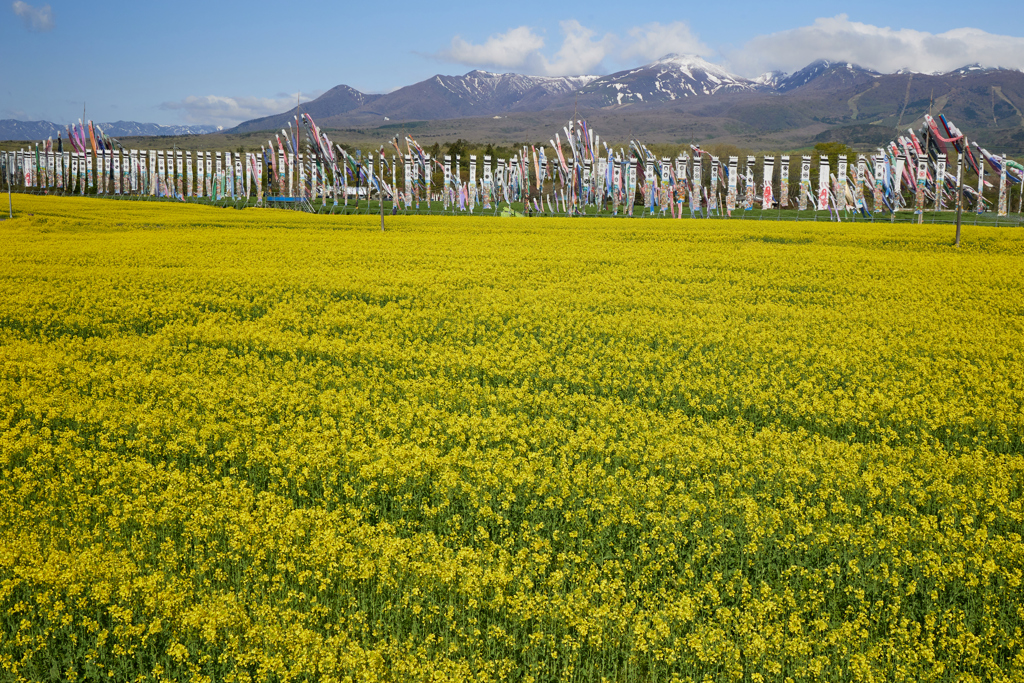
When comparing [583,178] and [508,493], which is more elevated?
[583,178]

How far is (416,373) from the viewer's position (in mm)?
12578

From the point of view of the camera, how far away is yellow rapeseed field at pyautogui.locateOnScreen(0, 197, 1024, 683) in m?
5.35

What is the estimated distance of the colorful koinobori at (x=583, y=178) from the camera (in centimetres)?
5556

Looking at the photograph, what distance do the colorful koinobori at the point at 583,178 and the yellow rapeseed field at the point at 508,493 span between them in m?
39.4

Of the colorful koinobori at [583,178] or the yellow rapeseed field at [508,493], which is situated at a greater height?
the colorful koinobori at [583,178]

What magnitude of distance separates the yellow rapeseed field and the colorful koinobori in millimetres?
39354

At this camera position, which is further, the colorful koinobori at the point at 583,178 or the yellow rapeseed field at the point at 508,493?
the colorful koinobori at the point at 583,178

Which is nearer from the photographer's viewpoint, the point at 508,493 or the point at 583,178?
the point at 508,493

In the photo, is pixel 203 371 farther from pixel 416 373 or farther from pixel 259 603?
pixel 259 603

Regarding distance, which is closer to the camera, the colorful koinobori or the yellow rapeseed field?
the yellow rapeseed field

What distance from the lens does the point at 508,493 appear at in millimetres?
7691

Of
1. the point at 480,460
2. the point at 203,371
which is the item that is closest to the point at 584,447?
the point at 480,460

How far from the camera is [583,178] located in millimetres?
69188

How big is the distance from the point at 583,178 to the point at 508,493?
213ft
